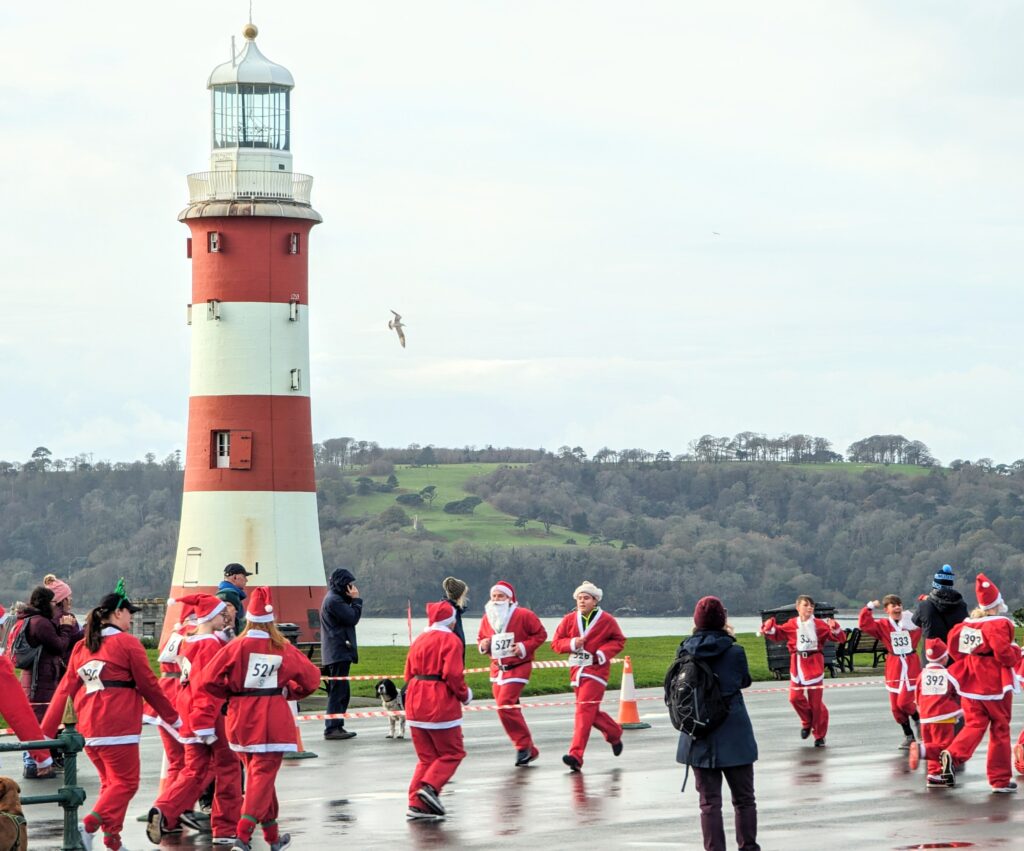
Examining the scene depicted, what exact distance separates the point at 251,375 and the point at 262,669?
2956cm

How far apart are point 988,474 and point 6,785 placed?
176m

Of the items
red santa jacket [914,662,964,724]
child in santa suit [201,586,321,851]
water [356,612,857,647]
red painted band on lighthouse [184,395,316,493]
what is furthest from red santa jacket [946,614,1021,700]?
water [356,612,857,647]

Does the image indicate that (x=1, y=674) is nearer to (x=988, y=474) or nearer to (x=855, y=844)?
(x=855, y=844)

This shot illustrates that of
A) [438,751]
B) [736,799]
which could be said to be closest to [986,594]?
[736,799]

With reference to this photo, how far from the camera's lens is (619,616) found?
164125 mm

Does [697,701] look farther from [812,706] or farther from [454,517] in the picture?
[454,517]

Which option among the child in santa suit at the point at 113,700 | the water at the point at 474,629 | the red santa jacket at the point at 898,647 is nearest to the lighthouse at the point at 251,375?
the red santa jacket at the point at 898,647

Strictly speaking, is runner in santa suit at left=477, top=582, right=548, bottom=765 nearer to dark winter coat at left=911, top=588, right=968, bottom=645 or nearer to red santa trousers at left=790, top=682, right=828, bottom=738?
red santa trousers at left=790, top=682, right=828, bottom=738

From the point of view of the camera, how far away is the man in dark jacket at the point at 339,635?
25.5 metres

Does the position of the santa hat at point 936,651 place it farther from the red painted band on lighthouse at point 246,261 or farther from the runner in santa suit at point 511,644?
the red painted band on lighthouse at point 246,261

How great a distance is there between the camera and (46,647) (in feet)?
70.7

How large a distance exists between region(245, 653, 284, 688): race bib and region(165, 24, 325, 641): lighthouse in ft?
94.7

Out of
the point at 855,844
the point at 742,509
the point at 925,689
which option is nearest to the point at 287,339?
the point at 925,689

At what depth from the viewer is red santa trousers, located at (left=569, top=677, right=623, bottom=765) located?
20.6 metres
